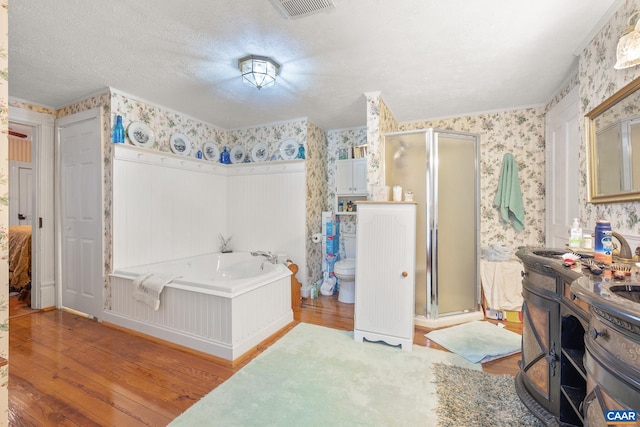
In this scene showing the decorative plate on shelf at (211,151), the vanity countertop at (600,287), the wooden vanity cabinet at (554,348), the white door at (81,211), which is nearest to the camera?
the vanity countertop at (600,287)

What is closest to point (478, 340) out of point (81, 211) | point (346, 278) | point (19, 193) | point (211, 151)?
point (346, 278)

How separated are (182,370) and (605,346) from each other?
2393 millimetres

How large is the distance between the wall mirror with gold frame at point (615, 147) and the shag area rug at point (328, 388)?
1.51 meters

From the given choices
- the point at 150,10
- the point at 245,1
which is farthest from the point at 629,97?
the point at 150,10

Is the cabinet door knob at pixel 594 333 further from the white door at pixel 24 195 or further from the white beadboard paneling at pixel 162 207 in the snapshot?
the white door at pixel 24 195

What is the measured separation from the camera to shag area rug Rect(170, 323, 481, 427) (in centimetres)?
153

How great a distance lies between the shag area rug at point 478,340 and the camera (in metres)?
2.17

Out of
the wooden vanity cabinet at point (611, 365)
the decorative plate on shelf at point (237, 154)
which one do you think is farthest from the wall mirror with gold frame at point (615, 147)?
the decorative plate on shelf at point (237, 154)

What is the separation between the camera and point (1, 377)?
0.94 m

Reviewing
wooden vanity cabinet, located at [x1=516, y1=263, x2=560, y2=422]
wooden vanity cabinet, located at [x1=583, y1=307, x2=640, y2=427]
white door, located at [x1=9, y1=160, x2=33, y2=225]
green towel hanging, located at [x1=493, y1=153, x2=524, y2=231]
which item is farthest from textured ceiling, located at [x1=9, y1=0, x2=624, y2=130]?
white door, located at [x1=9, y1=160, x2=33, y2=225]

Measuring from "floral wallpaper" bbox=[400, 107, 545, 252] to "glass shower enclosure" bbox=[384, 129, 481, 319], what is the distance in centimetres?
62

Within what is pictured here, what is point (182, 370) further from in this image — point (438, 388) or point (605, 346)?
point (605, 346)

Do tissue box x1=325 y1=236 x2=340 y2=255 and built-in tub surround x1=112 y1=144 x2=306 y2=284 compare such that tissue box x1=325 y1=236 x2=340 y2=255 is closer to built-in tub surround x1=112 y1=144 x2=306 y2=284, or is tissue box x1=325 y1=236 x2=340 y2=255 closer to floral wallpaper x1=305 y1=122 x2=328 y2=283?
floral wallpaper x1=305 y1=122 x2=328 y2=283

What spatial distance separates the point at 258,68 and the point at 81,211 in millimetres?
2606
